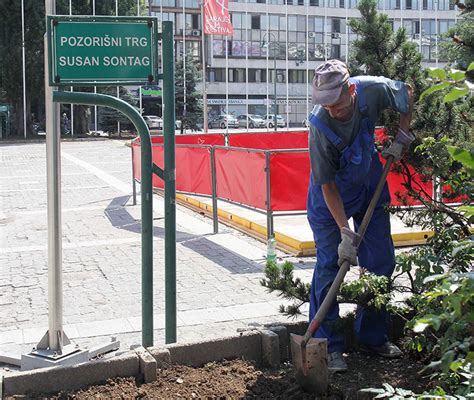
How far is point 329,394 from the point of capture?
12.1ft

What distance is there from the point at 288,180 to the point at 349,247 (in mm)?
4837

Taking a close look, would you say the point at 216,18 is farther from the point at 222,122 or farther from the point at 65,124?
the point at 222,122

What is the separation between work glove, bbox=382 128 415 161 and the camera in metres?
4.08

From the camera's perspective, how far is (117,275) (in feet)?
24.4

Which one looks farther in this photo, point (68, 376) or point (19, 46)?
point (19, 46)

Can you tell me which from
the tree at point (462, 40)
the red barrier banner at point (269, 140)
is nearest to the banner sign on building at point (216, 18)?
the red barrier banner at point (269, 140)

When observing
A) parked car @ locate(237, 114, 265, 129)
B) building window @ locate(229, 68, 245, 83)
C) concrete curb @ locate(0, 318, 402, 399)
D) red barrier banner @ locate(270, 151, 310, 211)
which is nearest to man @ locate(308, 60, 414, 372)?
concrete curb @ locate(0, 318, 402, 399)

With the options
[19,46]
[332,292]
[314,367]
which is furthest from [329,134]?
[19,46]

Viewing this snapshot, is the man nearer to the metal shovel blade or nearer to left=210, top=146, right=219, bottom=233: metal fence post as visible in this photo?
the metal shovel blade

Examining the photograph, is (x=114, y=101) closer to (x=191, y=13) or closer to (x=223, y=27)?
(x=223, y=27)

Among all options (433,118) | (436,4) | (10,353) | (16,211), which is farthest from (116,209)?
(436,4)

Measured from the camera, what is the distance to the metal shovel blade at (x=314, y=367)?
3.67 meters

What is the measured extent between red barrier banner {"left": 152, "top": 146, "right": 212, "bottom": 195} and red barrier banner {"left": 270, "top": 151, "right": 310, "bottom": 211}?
7.89 feet

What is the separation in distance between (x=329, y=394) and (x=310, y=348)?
0.82ft
